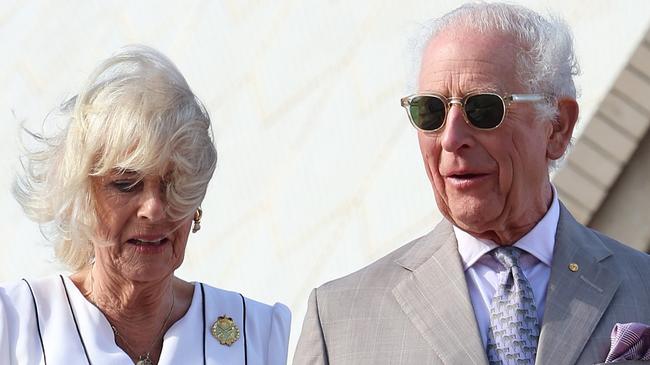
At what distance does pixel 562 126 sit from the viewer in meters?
4.66

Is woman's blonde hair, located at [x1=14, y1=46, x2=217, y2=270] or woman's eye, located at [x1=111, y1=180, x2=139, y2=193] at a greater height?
woman's blonde hair, located at [x1=14, y1=46, x2=217, y2=270]

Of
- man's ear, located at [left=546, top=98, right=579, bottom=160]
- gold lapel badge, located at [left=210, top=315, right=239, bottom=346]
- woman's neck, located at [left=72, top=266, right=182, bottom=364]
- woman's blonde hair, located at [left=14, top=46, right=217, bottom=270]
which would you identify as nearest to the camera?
man's ear, located at [left=546, top=98, right=579, bottom=160]

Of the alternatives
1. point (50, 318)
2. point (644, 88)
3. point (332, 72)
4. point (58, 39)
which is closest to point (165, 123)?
point (50, 318)

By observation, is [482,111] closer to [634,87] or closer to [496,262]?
[496,262]

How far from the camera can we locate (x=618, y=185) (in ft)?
25.2

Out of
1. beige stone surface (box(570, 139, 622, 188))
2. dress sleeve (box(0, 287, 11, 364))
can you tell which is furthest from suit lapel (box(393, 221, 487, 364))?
beige stone surface (box(570, 139, 622, 188))

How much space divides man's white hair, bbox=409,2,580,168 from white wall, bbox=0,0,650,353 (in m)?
4.43

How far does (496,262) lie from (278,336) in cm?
101

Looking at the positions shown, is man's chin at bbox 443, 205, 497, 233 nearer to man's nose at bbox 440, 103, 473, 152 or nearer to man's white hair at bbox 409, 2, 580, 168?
man's nose at bbox 440, 103, 473, 152

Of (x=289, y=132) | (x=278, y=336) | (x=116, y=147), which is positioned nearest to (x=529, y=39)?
(x=116, y=147)

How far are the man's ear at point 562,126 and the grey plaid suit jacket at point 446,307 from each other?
156mm

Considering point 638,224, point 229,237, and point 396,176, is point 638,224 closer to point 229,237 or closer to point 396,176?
point 396,176

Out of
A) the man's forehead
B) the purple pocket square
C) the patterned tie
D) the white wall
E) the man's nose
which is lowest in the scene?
the purple pocket square

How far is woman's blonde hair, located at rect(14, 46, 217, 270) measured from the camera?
502 centimetres
